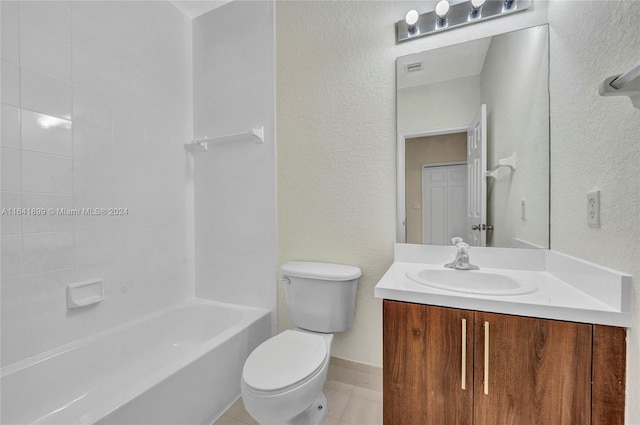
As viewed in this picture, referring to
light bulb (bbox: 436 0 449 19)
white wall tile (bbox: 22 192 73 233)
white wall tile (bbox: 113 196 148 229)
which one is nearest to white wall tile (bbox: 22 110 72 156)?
white wall tile (bbox: 22 192 73 233)

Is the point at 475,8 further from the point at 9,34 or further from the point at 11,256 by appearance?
the point at 11,256

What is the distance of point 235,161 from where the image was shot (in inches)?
79.7

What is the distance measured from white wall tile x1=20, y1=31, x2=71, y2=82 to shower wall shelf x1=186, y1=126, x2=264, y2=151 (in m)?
0.75

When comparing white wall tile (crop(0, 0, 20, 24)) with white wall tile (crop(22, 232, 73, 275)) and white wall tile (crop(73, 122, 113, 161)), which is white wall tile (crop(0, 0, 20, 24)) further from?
white wall tile (crop(22, 232, 73, 275))

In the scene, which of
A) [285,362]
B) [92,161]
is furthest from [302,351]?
[92,161]

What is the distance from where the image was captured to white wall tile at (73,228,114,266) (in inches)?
59.8

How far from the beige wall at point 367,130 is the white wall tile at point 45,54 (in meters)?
1.14

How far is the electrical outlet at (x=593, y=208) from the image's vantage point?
0.90m

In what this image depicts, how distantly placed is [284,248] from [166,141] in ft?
3.79

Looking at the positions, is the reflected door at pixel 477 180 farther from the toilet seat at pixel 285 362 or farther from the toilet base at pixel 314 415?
the toilet base at pixel 314 415

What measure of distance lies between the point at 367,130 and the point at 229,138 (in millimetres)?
974

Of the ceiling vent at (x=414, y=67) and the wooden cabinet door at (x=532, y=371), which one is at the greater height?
the ceiling vent at (x=414, y=67)

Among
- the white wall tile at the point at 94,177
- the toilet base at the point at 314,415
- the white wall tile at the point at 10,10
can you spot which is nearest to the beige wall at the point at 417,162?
the toilet base at the point at 314,415

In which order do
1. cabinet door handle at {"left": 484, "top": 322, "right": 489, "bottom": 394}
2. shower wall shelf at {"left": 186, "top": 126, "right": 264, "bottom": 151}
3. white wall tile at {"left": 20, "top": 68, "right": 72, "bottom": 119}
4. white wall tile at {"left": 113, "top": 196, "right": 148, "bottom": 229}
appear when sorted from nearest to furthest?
cabinet door handle at {"left": 484, "top": 322, "right": 489, "bottom": 394}
white wall tile at {"left": 20, "top": 68, "right": 72, "bottom": 119}
white wall tile at {"left": 113, "top": 196, "right": 148, "bottom": 229}
shower wall shelf at {"left": 186, "top": 126, "right": 264, "bottom": 151}
